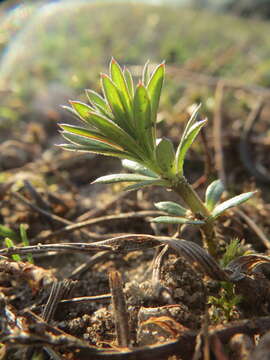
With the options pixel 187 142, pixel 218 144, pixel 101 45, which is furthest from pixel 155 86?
pixel 101 45

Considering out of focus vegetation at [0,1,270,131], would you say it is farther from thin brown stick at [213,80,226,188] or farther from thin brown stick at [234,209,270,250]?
thin brown stick at [234,209,270,250]

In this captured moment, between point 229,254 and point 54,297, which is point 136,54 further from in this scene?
point 54,297

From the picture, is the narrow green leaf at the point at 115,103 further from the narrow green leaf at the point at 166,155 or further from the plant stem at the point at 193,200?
the plant stem at the point at 193,200

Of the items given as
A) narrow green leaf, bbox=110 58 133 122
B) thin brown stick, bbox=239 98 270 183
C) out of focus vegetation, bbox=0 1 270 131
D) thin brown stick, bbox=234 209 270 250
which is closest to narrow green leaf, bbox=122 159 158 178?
narrow green leaf, bbox=110 58 133 122

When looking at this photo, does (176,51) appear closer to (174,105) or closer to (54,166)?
(174,105)

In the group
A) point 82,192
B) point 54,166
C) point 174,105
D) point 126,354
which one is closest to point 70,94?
point 174,105

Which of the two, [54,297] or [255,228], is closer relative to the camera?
[54,297]

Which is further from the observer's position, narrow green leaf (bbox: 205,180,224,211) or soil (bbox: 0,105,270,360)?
narrow green leaf (bbox: 205,180,224,211)
